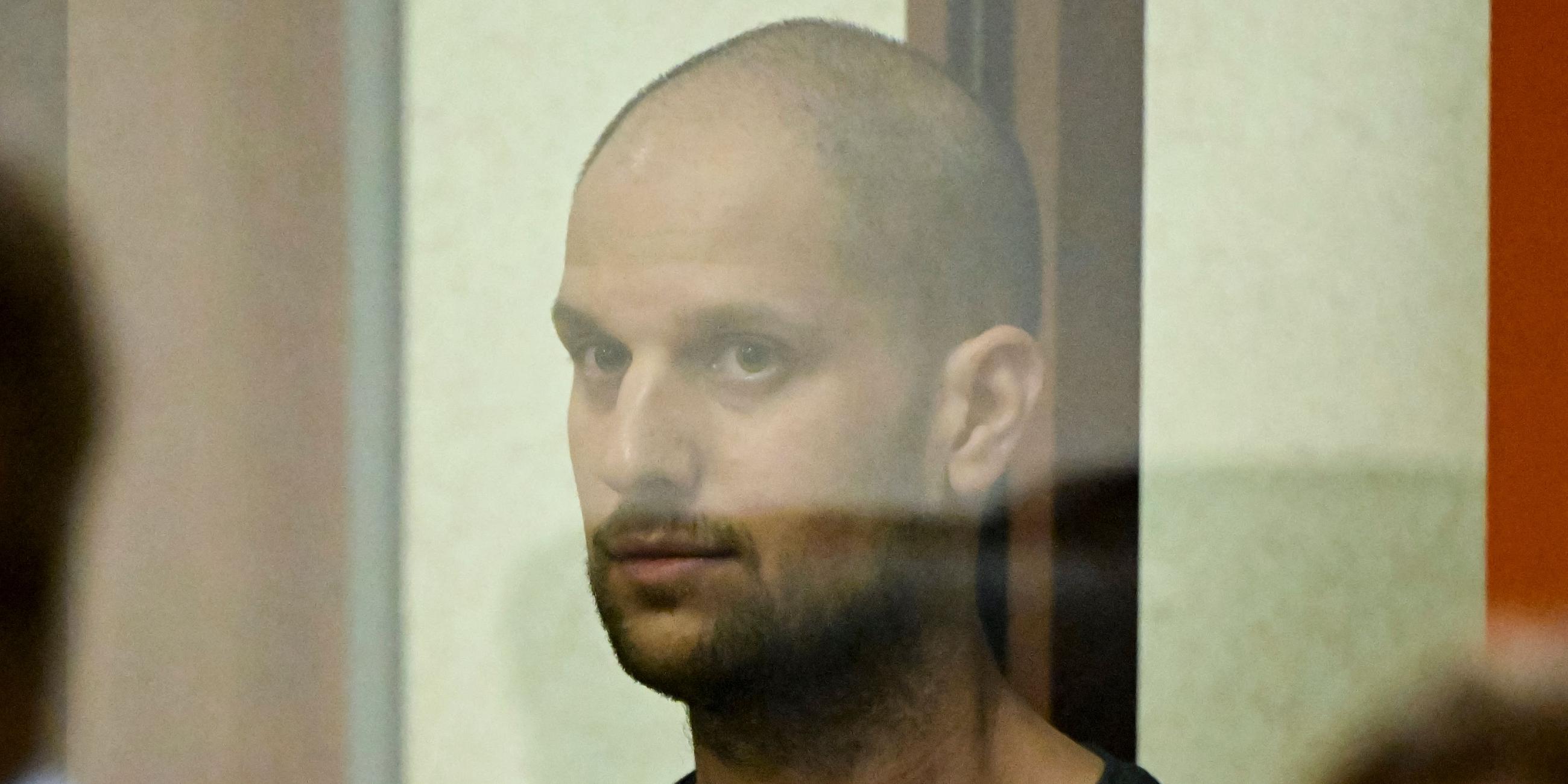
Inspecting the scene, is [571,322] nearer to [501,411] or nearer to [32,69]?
[501,411]

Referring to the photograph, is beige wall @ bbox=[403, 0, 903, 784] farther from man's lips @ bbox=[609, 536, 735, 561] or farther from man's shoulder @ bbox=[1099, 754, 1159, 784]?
man's shoulder @ bbox=[1099, 754, 1159, 784]

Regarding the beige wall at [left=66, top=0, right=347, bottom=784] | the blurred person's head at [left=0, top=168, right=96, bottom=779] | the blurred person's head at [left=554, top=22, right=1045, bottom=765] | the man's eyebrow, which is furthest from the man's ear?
→ the blurred person's head at [left=0, top=168, right=96, bottom=779]

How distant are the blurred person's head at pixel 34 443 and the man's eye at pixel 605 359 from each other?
0.37m

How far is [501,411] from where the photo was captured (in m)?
0.94

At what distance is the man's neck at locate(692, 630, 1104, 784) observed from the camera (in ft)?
2.92

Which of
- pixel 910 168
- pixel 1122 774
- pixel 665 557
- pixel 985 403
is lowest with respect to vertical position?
pixel 1122 774

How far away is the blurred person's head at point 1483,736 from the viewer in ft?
2.56

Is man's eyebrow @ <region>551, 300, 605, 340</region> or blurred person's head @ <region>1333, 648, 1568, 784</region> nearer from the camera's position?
blurred person's head @ <region>1333, 648, 1568, 784</region>

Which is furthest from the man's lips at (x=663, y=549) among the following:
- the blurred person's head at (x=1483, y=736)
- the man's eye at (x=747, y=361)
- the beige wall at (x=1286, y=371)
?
the blurred person's head at (x=1483, y=736)

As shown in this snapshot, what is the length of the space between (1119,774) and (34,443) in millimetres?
818

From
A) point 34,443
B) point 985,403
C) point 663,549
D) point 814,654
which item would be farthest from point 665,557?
point 34,443

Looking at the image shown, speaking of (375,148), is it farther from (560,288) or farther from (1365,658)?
(1365,658)

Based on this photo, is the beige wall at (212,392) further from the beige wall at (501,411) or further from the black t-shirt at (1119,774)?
the black t-shirt at (1119,774)

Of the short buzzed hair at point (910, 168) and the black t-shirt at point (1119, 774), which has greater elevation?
the short buzzed hair at point (910, 168)
